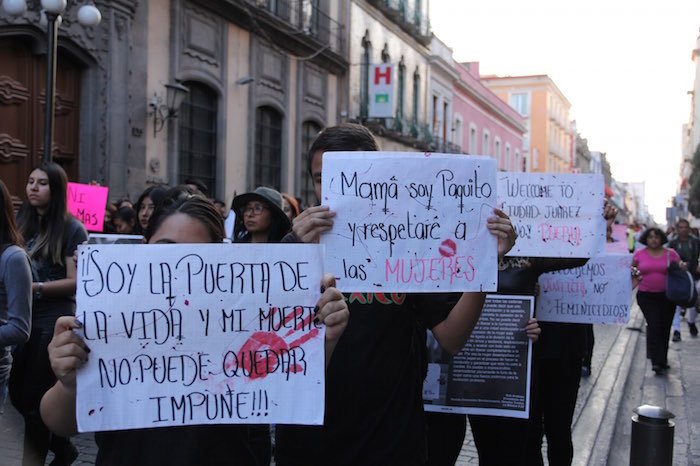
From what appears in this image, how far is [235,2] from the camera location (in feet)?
52.7

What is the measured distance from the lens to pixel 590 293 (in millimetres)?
5340

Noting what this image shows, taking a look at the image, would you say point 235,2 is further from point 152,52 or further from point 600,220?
point 600,220

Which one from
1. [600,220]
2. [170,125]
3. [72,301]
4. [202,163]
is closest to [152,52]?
[170,125]

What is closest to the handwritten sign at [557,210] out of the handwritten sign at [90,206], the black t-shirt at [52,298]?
the black t-shirt at [52,298]

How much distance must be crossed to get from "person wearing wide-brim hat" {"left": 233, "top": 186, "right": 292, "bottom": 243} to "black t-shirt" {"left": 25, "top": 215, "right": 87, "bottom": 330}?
48.8 inches

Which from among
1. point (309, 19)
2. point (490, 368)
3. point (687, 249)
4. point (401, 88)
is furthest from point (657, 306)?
point (401, 88)

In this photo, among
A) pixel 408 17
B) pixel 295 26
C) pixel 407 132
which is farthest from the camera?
pixel 408 17

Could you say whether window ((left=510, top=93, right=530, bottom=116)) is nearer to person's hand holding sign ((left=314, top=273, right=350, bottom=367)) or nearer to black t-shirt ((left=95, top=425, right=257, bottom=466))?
person's hand holding sign ((left=314, top=273, right=350, bottom=367))

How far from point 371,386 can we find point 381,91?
20.9 m

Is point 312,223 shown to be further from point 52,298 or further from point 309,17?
point 309,17

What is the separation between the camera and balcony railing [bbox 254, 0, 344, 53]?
18688mm

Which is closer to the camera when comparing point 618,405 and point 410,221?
point 410,221

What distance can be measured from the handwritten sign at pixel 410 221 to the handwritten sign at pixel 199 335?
17.2 inches

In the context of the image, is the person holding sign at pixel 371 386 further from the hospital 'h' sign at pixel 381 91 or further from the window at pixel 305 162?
the hospital 'h' sign at pixel 381 91
